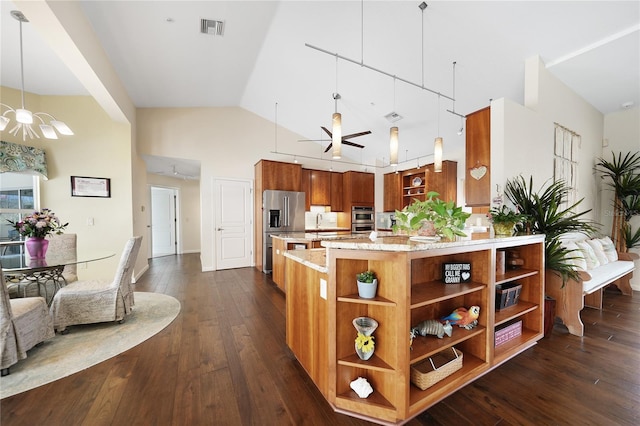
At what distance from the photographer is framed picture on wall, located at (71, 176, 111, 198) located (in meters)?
3.95

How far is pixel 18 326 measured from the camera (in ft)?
6.30

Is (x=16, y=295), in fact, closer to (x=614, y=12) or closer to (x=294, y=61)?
(x=294, y=61)

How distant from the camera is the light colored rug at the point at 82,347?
5.98ft

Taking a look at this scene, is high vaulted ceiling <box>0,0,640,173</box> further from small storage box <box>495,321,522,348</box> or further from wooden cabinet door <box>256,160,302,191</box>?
small storage box <box>495,321,522,348</box>

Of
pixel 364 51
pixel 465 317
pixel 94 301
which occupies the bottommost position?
pixel 94 301

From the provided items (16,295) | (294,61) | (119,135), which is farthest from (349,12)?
(16,295)

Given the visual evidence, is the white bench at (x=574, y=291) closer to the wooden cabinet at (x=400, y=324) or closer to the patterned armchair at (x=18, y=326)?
the wooden cabinet at (x=400, y=324)

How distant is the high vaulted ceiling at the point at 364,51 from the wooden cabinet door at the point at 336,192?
7.37ft

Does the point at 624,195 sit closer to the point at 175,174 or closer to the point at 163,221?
the point at 175,174

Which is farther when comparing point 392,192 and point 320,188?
point 392,192

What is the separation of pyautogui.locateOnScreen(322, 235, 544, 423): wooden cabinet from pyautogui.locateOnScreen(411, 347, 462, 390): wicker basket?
0.03 meters

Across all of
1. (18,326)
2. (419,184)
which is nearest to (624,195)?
(419,184)

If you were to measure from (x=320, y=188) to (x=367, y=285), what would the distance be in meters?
5.17

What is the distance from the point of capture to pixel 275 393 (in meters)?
1.68
